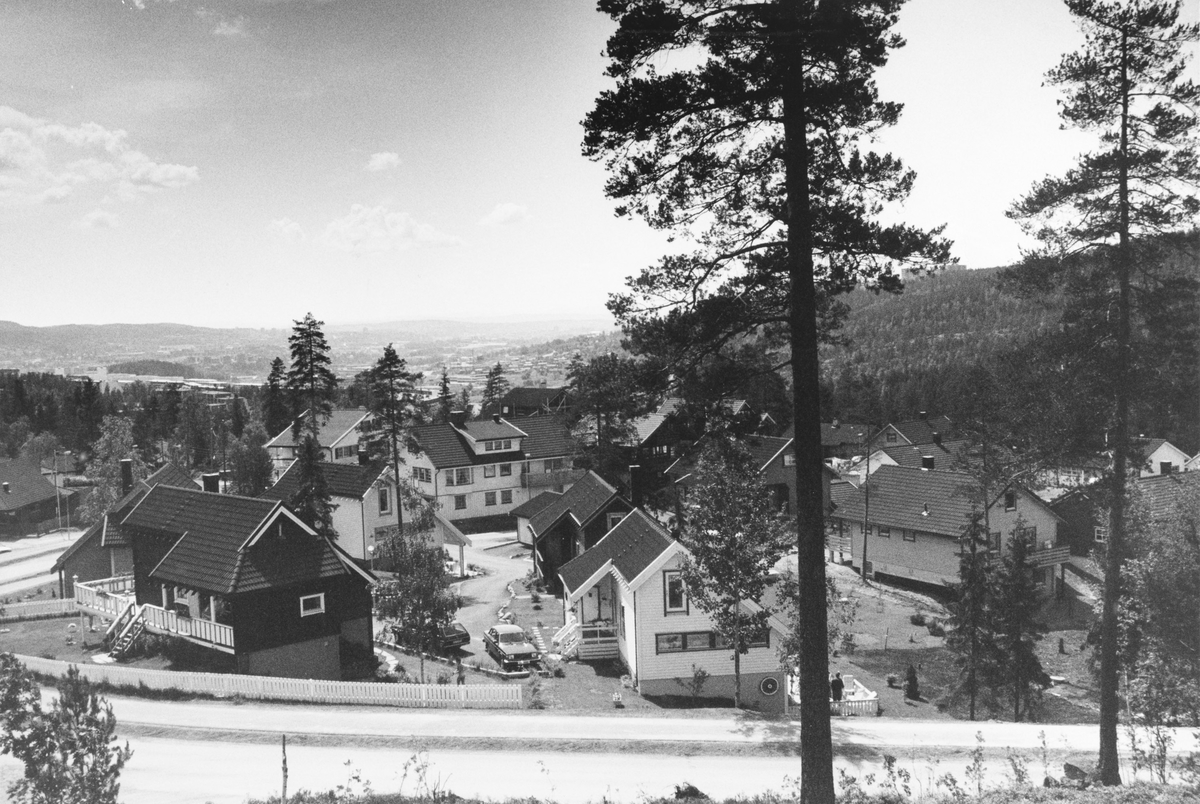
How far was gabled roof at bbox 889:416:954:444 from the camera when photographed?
7844 centimetres

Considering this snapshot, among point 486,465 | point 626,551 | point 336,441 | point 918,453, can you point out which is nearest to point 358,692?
point 626,551

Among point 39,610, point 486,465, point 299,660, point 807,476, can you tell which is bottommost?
point 39,610

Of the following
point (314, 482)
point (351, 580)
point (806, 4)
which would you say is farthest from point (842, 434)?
point (806, 4)

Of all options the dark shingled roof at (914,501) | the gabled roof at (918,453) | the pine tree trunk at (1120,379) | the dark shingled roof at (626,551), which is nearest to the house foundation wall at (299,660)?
the dark shingled roof at (626,551)

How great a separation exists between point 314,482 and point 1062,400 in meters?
38.1

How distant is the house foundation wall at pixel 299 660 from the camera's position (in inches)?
1006

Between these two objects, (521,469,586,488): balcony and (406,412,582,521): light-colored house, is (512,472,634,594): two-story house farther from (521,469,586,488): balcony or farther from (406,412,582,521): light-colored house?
(521,469,586,488): balcony

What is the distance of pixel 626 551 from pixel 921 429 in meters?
58.9

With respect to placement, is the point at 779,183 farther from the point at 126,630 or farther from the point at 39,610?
the point at 39,610

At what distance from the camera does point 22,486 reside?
65.4m

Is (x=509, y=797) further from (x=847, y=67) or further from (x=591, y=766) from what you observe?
(x=847, y=67)

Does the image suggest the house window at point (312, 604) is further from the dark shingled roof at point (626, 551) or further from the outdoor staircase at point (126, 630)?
the dark shingled roof at point (626, 551)

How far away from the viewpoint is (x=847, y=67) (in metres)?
11.3

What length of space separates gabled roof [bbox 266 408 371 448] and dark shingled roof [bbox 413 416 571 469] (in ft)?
28.4
